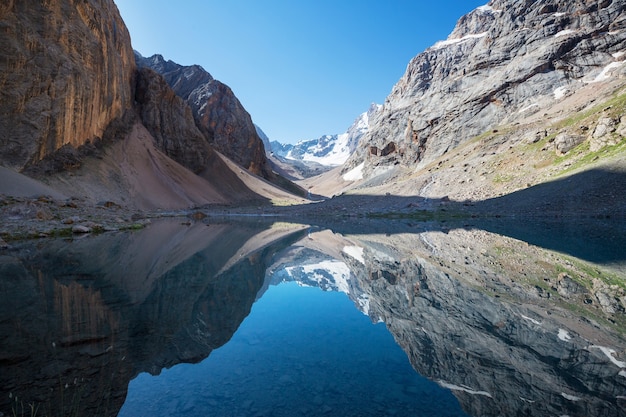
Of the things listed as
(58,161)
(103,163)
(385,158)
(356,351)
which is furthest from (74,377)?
(385,158)

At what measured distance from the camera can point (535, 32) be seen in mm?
67000

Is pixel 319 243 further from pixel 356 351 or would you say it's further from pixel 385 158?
pixel 385 158

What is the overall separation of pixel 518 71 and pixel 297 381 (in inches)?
3029

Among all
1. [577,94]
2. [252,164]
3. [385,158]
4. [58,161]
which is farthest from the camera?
[252,164]

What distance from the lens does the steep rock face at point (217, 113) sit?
9938 centimetres

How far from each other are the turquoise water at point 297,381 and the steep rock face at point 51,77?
40965mm

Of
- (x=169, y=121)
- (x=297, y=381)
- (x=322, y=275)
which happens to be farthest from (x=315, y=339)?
(x=169, y=121)

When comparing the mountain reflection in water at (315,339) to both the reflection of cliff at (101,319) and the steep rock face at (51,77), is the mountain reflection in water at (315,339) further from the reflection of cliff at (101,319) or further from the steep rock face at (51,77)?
the steep rock face at (51,77)

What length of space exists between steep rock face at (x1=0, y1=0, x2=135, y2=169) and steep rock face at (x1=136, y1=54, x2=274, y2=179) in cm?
4945

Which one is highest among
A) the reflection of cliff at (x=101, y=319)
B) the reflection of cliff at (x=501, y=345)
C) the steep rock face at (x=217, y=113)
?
the steep rock face at (x=217, y=113)

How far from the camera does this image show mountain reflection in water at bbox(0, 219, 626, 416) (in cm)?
398

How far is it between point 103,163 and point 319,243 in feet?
133

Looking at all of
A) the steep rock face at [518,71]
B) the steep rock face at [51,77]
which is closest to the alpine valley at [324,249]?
the steep rock face at [51,77]

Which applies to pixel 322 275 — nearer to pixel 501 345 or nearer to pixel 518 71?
pixel 501 345
